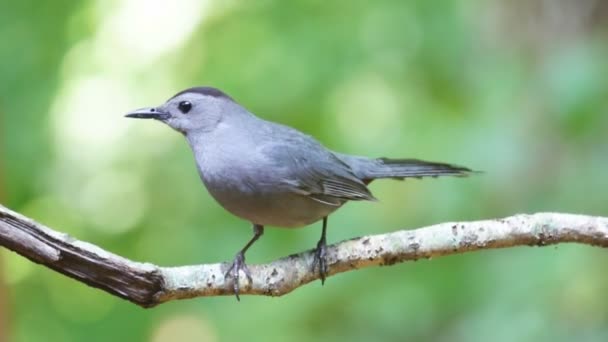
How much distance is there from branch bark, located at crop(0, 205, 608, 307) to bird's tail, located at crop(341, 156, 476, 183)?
2.70ft

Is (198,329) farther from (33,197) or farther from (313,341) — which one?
(33,197)

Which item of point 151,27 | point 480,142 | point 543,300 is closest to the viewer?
point 543,300

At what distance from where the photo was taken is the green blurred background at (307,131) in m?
4.00

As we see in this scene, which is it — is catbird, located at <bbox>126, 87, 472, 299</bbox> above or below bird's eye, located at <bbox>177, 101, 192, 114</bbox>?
below

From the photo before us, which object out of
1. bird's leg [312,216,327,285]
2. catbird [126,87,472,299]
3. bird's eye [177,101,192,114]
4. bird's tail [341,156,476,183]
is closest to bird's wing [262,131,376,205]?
catbird [126,87,472,299]

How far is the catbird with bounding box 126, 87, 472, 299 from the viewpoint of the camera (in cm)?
339

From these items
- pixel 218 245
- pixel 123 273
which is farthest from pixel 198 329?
pixel 123 273

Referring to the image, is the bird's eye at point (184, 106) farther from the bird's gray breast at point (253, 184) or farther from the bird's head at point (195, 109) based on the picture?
the bird's gray breast at point (253, 184)

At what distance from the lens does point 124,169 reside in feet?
15.9

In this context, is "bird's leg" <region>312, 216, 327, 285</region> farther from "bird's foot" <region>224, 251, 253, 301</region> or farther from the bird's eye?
the bird's eye

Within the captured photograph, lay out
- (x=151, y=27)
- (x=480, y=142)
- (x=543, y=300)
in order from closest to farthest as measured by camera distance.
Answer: (x=543, y=300) < (x=480, y=142) < (x=151, y=27)

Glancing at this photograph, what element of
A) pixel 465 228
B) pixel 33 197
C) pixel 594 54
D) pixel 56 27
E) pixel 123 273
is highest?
pixel 56 27

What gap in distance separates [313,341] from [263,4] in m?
1.94

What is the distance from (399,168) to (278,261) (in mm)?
1091
